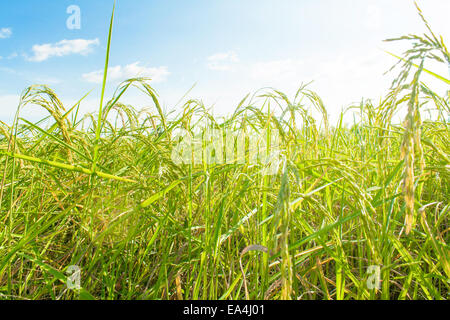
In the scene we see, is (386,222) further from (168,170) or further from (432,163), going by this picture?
(168,170)

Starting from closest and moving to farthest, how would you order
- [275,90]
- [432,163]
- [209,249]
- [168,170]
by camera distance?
[209,249], [168,170], [275,90], [432,163]

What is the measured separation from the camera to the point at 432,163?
4.52 feet

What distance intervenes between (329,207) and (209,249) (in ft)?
1.69

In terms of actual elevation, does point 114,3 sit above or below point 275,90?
above

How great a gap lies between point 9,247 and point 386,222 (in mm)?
1330
